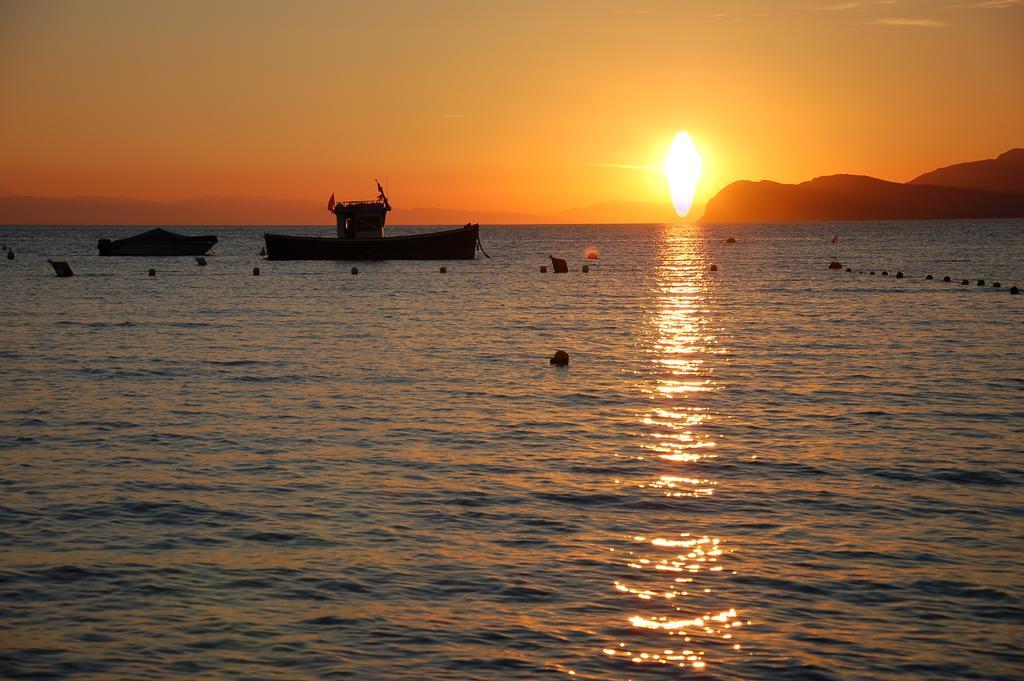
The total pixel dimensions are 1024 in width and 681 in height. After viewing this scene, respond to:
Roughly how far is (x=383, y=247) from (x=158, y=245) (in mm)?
40090

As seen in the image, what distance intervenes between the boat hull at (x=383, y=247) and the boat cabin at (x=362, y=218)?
2.50ft

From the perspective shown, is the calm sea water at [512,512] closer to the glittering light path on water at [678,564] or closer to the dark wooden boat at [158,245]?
the glittering light path on water at [678,564]

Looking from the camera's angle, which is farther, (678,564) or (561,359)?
(561,359)

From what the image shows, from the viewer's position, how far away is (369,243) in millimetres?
86250

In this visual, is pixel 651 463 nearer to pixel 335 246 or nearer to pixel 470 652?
pixel 470 652

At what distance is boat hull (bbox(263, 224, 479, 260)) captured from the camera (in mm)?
88312

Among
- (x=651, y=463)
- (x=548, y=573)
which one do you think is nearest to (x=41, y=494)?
(x=548, y=573)

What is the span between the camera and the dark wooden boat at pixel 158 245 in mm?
115812

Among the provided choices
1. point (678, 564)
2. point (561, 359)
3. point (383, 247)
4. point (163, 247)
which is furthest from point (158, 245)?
point (678, 564)

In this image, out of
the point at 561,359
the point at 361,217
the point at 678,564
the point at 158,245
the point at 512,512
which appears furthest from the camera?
the point at 158,245

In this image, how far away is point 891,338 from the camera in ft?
119

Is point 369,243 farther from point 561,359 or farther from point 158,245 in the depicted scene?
point 561,359

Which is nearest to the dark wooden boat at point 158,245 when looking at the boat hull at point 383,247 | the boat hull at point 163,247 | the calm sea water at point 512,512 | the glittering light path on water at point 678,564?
the boat hull at point 163,247

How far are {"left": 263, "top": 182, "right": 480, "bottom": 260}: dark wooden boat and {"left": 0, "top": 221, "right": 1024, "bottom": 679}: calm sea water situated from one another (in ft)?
174
